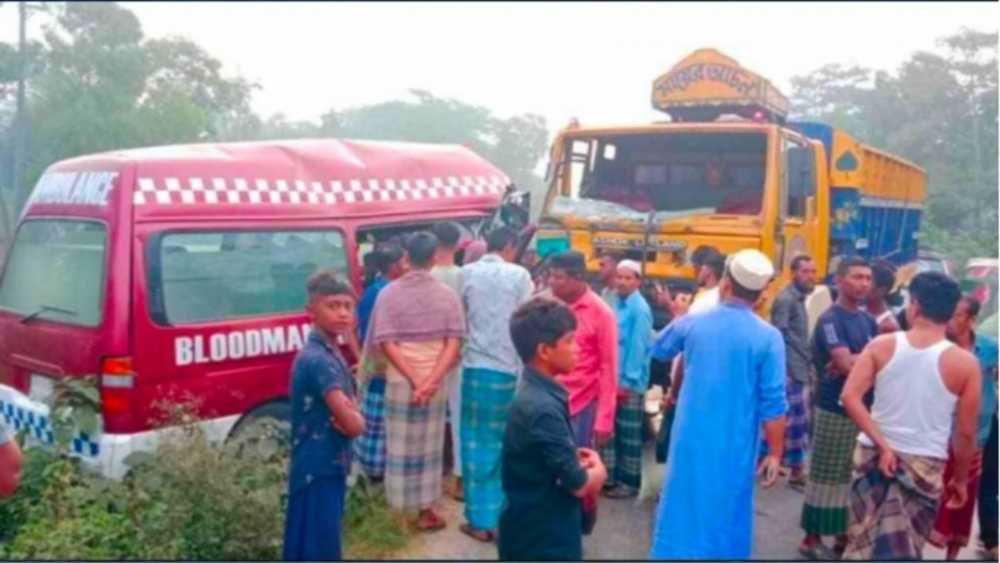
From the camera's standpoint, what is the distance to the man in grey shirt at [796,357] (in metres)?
5.01

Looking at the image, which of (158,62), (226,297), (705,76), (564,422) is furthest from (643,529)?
(158,62)

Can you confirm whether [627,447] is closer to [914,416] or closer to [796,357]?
[796,357]

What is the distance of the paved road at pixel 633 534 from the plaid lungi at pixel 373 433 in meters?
0.46

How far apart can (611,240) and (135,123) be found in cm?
704

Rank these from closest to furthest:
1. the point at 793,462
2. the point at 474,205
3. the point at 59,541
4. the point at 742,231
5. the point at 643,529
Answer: the point at 59,541 → the point at 643,529 → the point at 793,462 → the point at 742,231 → the point at 474,205

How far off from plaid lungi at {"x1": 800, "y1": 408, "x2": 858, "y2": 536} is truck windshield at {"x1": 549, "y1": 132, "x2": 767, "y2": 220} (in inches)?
101

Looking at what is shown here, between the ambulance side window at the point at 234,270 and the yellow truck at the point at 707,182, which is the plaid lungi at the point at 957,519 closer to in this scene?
the yellow truck at the point at 707,182

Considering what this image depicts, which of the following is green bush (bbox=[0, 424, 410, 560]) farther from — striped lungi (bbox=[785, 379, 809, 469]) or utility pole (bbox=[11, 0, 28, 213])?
striped lungi (bbox=[785, 379, 809, 469])

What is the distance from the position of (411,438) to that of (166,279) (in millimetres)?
1460

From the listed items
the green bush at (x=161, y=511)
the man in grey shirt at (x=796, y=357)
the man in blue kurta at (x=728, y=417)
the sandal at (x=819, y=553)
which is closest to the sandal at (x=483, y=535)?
the green bush at (x=161, y=511)

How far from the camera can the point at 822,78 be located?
23.4 metres

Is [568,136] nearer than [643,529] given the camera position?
No

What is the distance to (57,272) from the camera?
446 centimetres

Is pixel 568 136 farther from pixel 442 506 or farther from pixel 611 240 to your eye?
pixel 442 506
